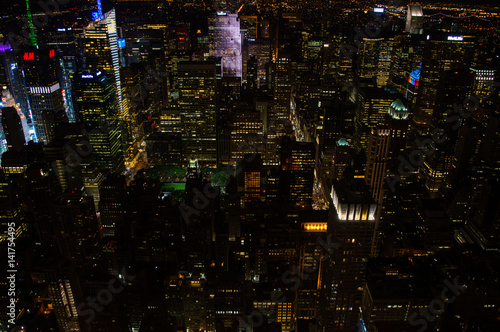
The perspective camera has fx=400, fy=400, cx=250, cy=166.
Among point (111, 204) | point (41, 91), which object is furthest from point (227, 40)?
point (111, 204)

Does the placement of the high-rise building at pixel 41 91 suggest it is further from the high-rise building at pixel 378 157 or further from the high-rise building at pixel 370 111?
the high-rise building at pixel 378 157

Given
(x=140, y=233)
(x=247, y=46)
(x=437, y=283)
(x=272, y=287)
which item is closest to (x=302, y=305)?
(x=272, y=287)

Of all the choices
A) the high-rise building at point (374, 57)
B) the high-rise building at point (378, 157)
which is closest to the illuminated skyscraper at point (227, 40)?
the high-rise building at point (374, 57)

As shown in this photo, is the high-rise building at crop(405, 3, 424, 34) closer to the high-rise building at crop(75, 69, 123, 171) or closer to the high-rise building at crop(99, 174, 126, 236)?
the high-rise building at crop(75, 69, 123, 171)

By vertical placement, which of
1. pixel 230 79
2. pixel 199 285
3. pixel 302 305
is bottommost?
pixel 302 305

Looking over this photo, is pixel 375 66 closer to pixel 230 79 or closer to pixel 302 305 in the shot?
pixel 230 79

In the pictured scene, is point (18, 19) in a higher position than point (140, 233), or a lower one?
higher

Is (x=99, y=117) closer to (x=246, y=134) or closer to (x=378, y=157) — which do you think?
(x=246, y=134)
